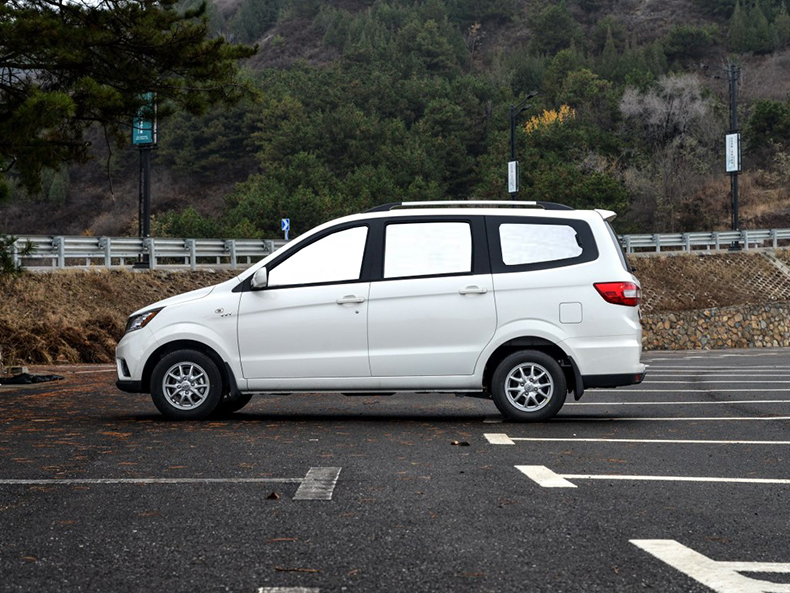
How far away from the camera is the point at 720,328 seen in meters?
40.2

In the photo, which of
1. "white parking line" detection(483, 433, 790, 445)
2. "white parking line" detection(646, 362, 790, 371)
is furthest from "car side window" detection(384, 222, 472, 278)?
"white parking line" detection(646, 362, 790, 371)

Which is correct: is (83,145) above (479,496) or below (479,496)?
above

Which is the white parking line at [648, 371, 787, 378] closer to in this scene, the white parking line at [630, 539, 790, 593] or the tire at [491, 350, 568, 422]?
the tire at [491, 350, 568, 422]

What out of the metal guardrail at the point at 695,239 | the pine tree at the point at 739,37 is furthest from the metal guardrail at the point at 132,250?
the pine tree at the point at 739,37

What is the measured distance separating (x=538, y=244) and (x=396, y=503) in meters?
4.86

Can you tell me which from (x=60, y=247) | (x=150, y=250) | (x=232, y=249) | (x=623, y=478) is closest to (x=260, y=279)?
(x=623, y=478)

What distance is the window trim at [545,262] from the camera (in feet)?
33.4

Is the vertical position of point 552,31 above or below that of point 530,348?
above

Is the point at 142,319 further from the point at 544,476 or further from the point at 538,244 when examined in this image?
the point at 544,476

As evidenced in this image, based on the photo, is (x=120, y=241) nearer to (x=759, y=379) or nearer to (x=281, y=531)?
(x=759, y=379)

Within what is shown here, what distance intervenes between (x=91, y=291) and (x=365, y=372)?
21312mm

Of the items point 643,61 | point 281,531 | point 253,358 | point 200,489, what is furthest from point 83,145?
point 643,61

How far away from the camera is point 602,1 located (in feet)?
454

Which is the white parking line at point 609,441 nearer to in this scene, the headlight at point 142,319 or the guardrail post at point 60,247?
the headlight at point 142,319
